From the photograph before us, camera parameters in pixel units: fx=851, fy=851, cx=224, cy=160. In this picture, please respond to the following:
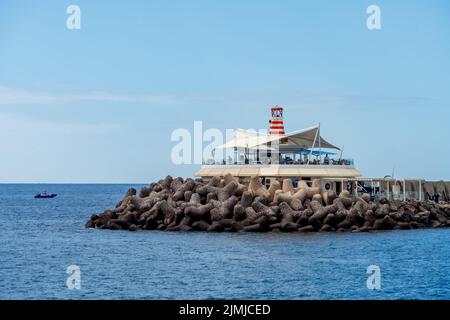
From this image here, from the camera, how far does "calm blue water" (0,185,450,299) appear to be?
32.4m

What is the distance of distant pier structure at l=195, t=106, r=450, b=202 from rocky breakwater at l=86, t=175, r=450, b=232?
2.14m

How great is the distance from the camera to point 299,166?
187 feet

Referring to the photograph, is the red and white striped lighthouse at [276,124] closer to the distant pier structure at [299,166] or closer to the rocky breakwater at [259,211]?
the distant pier structure at [299,166]

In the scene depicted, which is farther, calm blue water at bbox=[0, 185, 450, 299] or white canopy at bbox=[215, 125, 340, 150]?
white canopy at bbox=[215, 125, 340, 150]

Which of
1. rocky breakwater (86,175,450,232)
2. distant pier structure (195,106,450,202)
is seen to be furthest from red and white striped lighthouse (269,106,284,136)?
rocky breakwater (86,175,450,232)

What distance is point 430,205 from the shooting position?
186 feet

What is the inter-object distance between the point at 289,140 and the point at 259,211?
13666 mm

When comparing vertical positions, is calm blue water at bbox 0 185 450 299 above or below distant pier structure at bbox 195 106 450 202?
below

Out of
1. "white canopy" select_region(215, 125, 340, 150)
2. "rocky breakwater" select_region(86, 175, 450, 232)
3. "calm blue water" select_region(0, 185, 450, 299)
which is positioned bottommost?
"calm blue water" select_region(0, 185, 450, 299)

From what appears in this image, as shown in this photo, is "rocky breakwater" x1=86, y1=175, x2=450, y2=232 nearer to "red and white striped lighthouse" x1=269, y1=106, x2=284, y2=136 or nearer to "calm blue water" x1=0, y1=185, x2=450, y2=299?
"calm blue water" x1=0, y1=185, x2=450, y2=299

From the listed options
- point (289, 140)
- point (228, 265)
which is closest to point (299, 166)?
point (289, 140)

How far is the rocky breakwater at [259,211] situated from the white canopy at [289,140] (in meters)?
5.49
